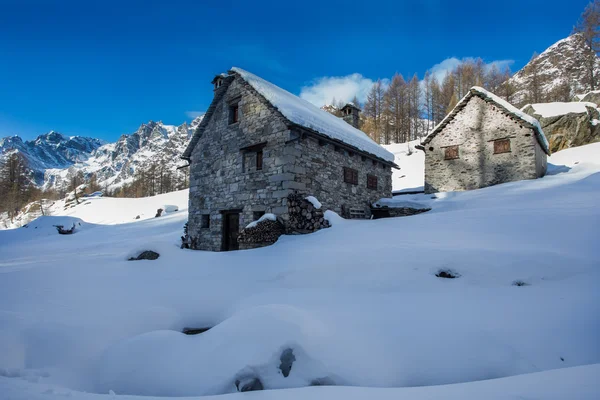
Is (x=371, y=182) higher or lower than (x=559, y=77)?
lower

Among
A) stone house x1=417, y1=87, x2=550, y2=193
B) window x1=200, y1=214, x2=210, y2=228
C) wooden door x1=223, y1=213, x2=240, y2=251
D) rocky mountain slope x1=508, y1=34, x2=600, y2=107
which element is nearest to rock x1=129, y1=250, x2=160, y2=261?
wooden door x1=223, y1=213, x2=240, y2=251

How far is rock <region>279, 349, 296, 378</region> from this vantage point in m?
2.70

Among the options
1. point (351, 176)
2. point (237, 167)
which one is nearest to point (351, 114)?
point (351, 176)

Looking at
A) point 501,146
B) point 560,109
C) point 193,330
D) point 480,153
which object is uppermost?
point 560,109

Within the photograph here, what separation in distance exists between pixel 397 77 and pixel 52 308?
5119 centimetres

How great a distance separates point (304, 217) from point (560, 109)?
26.1m

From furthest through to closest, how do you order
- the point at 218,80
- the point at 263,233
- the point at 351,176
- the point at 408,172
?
the point at 408,172, the point at 218,80, the point at 351,176, the point at 263,233

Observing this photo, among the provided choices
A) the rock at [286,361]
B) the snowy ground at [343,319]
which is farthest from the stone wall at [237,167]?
the rock at [286,361]

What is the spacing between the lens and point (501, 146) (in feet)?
53.2

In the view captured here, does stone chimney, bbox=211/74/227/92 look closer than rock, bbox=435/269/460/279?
No

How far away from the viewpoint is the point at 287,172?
10273mm

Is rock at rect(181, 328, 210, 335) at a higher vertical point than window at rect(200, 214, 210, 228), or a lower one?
lower

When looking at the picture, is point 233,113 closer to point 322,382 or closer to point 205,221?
point 205,221

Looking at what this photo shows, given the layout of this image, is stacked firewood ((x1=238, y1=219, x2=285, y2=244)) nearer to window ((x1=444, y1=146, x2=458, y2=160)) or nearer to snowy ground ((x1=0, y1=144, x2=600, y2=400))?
snowy ground ((x1=0, y1=144, x2=600, y2=400))
